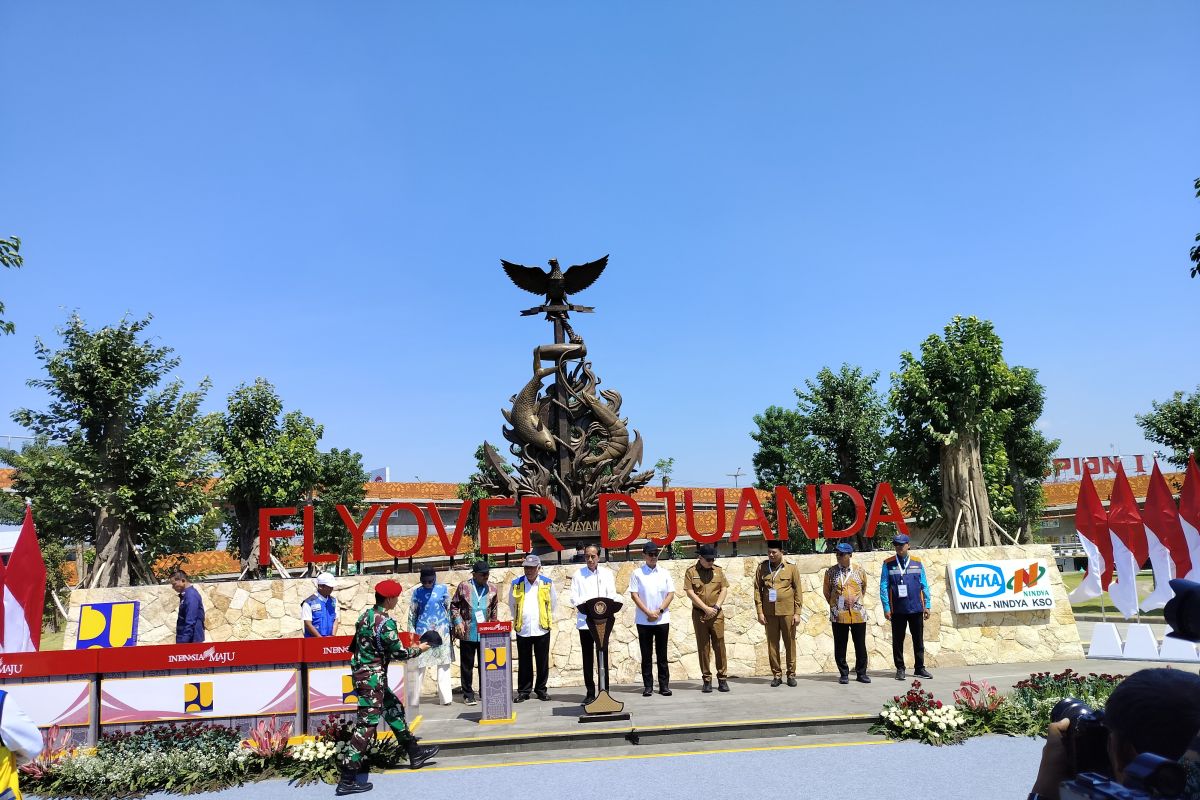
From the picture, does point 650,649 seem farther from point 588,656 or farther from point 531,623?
point 531,623

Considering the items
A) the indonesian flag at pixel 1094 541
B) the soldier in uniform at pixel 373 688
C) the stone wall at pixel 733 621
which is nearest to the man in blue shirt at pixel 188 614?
the stone wall at pixel 733 621

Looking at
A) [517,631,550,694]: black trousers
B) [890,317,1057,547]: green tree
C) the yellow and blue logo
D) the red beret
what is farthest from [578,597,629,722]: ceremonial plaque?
[890,317,1057,547]: green tree

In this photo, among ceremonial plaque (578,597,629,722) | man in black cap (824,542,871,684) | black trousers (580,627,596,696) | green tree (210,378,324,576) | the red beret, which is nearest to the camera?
the red beret

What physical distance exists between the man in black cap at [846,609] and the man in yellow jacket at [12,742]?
857 centimetres

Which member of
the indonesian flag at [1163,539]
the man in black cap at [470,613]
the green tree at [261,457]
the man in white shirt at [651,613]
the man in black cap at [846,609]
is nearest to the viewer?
the man in white shirt at [651,613]

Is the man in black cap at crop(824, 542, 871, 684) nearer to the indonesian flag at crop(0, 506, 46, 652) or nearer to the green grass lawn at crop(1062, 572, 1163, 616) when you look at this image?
the green grass lawn at crop(1062, 572, 1163, 616)

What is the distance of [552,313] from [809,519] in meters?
7.31

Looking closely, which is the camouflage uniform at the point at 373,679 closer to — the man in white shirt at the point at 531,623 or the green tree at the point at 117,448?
the man in white shirt at the point at 531,623

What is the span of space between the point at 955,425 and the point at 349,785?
21.4 m

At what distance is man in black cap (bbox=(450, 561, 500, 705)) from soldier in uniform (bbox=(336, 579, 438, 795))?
2.70m

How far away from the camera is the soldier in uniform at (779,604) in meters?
9.93

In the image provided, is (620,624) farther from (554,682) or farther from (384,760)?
(384,760)

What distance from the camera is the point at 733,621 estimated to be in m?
11.7

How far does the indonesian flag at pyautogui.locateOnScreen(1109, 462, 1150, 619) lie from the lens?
563 inches
